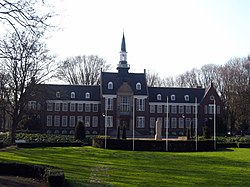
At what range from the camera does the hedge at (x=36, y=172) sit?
40.5 feet

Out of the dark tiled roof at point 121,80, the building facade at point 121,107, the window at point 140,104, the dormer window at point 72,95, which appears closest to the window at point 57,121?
the building facade at point 121,107

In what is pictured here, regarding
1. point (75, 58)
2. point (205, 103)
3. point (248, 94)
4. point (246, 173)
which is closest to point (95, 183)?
point (246, 173)

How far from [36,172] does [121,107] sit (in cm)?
4891

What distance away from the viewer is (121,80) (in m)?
64.8

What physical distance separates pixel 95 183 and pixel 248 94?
137 feet

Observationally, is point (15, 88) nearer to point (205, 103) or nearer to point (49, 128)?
point (49, 128)

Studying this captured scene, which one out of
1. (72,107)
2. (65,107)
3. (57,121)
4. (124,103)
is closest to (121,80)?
(124,103)

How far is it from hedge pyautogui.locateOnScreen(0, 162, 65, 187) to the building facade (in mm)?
45001

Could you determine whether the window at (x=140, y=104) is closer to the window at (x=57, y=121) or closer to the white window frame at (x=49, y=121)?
the window at (x=57, y=121)

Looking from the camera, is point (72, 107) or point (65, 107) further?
point (72, 107)

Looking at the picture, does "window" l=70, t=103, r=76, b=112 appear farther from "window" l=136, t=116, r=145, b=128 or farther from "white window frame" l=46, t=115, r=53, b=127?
"window" l=136, t=116, r=145, b=128

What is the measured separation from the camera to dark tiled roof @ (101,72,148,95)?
63.6 m

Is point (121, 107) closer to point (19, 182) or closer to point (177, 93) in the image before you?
point (177, 93)

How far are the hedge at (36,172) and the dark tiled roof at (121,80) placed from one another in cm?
4747
